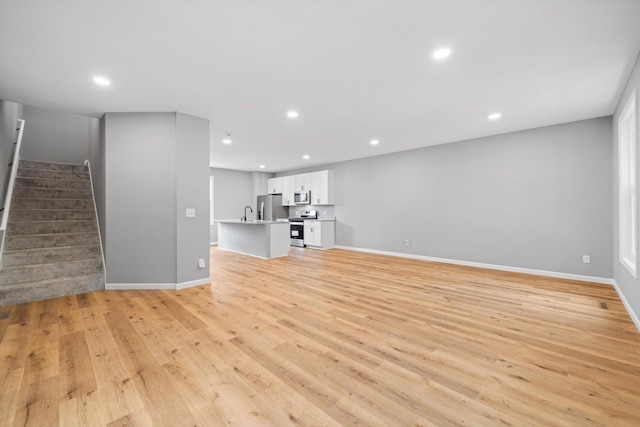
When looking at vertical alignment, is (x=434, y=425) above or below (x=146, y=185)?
below

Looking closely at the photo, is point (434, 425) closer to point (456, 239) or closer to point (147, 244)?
point (147, 244)

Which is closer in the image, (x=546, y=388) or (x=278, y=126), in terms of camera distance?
(x=546, y=388)

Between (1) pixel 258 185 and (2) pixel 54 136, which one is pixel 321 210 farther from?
(2) pixel 54 136

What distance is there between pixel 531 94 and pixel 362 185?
4.42 meters

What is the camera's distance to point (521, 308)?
3.13 metres

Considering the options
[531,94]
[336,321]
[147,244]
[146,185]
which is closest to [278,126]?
[146,185]

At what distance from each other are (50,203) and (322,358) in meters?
5.54

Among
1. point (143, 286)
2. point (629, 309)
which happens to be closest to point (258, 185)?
point (143, 286)

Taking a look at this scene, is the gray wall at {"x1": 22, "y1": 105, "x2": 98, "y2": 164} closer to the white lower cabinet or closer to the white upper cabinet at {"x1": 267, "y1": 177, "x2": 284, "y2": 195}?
the white upper cabinet at {"x1": 267, "y1": 177, "x2": 284, "y2": 195}

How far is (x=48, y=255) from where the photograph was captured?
12.8 feet

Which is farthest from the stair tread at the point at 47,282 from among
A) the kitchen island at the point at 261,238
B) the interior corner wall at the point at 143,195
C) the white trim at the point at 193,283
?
the kitchen island at the point at 261,238

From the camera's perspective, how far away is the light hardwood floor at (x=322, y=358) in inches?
60.1

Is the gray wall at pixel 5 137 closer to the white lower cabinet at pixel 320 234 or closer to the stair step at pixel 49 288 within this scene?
the stair step at pixel 49 288

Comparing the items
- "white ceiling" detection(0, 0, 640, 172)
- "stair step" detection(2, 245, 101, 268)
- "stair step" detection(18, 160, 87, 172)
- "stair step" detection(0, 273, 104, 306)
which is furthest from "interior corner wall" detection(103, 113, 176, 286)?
"stair step" detection(18, 160, 87, 172)
